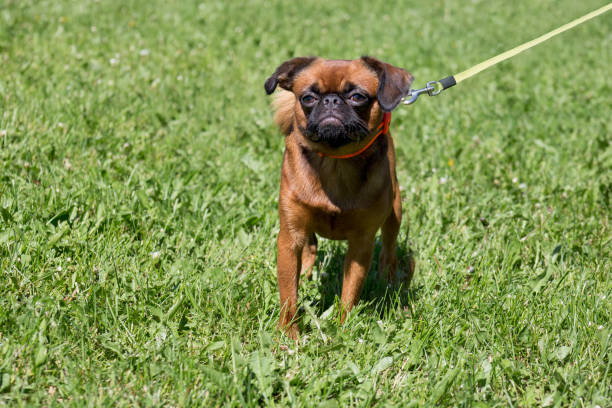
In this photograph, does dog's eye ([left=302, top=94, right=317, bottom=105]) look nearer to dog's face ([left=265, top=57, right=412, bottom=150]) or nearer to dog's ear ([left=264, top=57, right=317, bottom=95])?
dog's face ([left=265, top=57, right=412, bottom=150])

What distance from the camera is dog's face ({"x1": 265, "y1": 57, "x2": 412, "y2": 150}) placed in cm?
303

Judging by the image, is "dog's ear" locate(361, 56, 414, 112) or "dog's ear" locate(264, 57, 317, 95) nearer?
"dog's ear" locate(361, 56, 414, 112)

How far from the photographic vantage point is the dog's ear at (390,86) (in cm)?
301

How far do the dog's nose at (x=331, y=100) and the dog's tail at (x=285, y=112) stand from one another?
0.51 meters

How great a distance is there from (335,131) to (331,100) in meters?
0.20

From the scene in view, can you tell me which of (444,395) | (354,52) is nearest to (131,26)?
(354,52)

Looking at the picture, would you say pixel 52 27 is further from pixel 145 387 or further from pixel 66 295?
pixel 145 387

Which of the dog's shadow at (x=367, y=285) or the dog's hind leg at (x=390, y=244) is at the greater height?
the dog's hind leg at (x=390, y=244)

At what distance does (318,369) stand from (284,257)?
650mm

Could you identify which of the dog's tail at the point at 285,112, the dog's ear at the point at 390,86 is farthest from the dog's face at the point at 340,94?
the dog's tail at the point at 285,112

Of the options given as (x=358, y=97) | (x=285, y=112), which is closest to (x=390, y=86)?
(x=358, y=97)

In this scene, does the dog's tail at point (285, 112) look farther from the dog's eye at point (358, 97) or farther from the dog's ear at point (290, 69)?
the dog's eye at point (358, 97)

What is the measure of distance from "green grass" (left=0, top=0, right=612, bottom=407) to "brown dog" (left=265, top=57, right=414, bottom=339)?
0.32 metres

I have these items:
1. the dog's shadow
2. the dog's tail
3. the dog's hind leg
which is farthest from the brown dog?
the dog's hind leg
